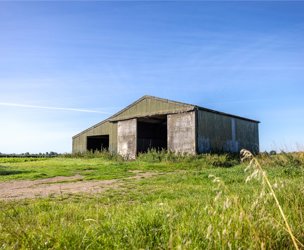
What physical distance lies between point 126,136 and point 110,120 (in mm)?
3158

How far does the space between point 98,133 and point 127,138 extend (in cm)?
645

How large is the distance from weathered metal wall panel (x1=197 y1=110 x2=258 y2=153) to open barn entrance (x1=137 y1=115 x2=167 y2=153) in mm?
4508

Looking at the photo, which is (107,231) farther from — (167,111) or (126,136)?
(126,136)

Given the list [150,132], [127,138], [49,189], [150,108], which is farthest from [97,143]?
[49,189]

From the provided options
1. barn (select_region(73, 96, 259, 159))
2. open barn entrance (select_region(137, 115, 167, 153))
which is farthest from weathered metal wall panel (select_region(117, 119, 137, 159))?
open barn entrance (select_region(137, 115, 167, 153))

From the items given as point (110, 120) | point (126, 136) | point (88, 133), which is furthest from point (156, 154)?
point (88, 133)

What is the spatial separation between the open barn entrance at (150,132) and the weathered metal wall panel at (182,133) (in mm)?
2864

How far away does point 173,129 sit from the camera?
87.3ft

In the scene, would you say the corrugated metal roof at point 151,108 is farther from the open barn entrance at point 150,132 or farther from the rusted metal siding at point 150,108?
the open barn entrance at point 150,132

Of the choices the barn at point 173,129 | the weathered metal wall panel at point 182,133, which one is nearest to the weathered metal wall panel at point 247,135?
the barn at point 173,129

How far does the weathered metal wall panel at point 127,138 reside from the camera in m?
30.2

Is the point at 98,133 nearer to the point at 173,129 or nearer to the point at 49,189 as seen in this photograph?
the point at 173,129

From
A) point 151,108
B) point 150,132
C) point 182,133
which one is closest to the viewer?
point 182,133

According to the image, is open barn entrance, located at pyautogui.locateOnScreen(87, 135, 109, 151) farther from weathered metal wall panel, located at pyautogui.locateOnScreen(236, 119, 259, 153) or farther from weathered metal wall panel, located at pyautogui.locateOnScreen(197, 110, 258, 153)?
weathered metal wall panel, located at pyautogui.locateOnScreen(236, 119, 259, 153)
